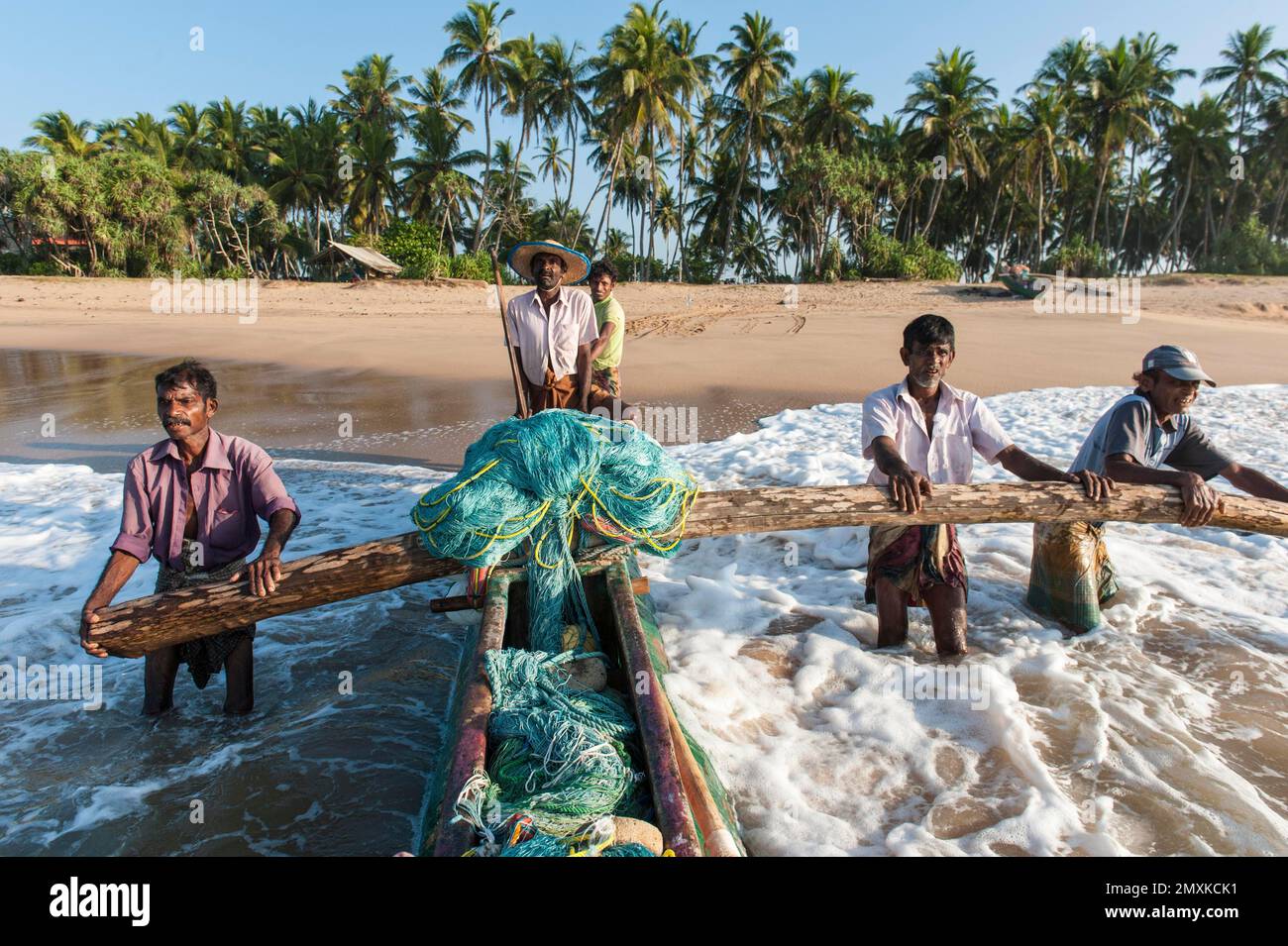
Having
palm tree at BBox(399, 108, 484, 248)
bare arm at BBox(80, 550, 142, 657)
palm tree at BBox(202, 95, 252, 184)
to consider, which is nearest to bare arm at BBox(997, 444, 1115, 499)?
bare arm at BBox(80, 550, 142, 657)

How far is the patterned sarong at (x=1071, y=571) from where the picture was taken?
396 cm

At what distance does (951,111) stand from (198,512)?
1352 inches

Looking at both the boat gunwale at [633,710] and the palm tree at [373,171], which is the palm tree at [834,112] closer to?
the palm tree at [373,171]

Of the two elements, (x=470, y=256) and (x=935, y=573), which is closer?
(x=935, y=573)

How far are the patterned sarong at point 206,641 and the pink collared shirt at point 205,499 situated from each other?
0.03 metres

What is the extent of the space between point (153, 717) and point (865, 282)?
25586mm

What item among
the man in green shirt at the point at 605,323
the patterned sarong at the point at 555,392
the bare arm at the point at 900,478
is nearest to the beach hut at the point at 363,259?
the man in green shirt at the point at 605,323

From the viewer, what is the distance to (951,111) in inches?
1225

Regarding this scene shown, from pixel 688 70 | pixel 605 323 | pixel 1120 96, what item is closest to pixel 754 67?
pixel 688 70

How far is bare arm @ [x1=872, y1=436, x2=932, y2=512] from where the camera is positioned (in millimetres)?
3254

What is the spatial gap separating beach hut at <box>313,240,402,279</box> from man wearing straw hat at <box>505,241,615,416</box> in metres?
22.1

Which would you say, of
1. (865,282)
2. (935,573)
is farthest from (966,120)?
(935,573)
